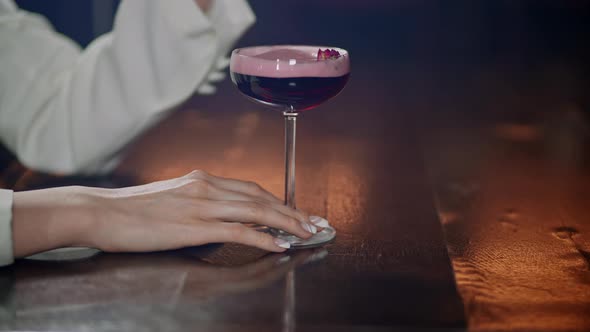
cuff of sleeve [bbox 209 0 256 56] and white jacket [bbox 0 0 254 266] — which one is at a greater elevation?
cuff of sleeve [bbox 209 0 256 56]

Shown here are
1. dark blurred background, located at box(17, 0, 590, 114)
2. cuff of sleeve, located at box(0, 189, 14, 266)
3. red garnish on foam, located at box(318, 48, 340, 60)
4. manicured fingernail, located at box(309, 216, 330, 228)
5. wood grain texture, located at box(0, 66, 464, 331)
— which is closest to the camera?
wood grain texture, located at box(0, 66, 464, 331)

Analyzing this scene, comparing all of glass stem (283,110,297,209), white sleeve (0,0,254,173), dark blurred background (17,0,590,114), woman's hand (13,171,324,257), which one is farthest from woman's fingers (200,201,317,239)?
dark blurred background (17,0,590,114)

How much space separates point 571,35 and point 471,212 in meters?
5.22

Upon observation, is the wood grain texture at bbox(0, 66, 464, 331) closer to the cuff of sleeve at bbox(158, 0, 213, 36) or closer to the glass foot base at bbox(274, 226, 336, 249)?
the glass foot base at bbox(274, 226, 336, 249)

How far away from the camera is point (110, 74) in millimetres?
2092

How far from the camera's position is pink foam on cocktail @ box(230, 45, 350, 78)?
1464 millimetres

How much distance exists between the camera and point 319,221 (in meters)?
1.65

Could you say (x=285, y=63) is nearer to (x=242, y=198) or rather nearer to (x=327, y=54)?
(x=327, y=54)

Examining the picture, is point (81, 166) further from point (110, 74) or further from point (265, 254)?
point (265, 254)

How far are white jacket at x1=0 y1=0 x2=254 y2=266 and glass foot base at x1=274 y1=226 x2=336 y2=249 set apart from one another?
1.97 ft

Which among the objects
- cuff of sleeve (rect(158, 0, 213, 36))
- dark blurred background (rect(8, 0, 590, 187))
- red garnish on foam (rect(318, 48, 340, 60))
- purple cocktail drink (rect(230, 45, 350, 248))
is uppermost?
cuff of sleeve (rect(158, 0, 213, 36))

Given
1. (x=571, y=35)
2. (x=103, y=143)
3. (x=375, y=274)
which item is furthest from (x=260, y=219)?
(x=571, y=35)

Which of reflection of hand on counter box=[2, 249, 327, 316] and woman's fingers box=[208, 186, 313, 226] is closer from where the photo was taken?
reflection of hand on counter box=[2, 249, 327, 316]

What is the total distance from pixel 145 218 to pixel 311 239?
0.31 metres
